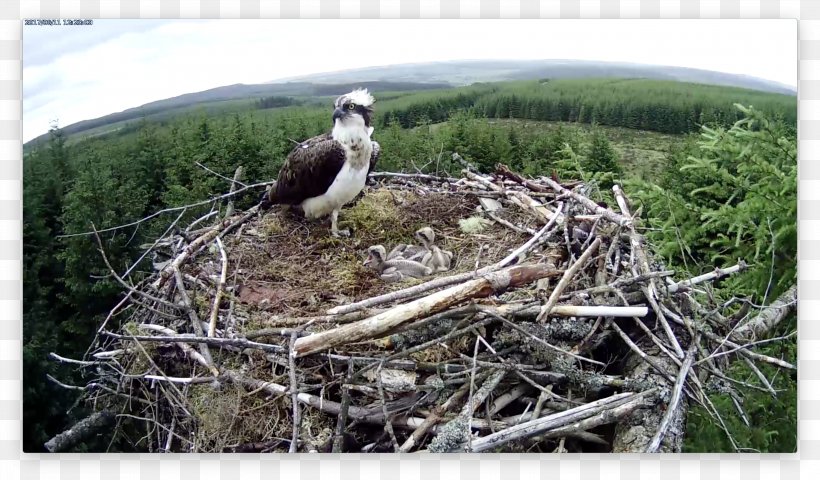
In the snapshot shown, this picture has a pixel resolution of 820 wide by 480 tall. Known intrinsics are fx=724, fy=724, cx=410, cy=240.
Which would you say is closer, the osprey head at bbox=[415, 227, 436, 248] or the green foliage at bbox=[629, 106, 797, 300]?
the green foliage at bbox=[629, 106, 797, 300]

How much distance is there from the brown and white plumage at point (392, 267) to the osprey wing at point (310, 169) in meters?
0.45

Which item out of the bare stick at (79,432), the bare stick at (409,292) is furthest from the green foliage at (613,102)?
the bare stick at (79,432)

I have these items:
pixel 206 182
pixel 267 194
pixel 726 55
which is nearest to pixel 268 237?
pixel 267 194

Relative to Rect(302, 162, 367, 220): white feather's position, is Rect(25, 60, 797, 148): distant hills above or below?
above

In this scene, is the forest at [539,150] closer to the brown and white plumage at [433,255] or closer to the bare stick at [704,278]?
the bare stick at [704,278]

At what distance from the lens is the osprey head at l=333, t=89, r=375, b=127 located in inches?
136

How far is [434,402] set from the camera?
269 cm

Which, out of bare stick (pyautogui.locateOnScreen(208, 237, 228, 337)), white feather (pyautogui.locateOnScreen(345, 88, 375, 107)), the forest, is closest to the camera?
bare stick (pyautogui.locateOnScreen(208, 237, 228, 337))

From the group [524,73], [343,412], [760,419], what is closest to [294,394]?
[343,412]

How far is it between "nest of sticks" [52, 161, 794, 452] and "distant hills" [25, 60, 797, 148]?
2.11 ft

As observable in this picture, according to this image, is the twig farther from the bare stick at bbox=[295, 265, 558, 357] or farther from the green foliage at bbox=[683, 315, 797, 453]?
the green foliage at bbox=[683, 315, 797, 453]

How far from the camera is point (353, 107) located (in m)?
3.52

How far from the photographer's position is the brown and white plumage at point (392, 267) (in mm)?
3463

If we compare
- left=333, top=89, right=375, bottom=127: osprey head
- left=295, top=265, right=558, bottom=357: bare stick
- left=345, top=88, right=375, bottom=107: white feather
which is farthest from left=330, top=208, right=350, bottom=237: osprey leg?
left=295, top=265, right=558, bottom=357: bare stick
